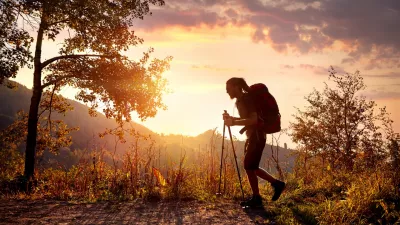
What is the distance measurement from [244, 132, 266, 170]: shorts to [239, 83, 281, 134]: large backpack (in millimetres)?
179

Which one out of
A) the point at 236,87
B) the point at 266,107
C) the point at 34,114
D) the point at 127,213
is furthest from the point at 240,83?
the point at 34,114

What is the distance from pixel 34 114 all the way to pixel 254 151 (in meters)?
8.70

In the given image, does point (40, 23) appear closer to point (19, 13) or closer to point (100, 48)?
point (19, 13)

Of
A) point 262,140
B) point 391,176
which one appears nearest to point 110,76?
point 262,140

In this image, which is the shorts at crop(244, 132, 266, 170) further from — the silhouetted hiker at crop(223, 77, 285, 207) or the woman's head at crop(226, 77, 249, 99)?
the woman's head at crop(226, 77, 249, 99)

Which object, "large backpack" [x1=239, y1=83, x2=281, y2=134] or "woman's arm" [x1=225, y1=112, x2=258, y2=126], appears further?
"large backpack" [x1=239, y1=83, x2=281, y2=134]

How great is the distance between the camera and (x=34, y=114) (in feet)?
38.3

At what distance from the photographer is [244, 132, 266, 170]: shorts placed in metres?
5.89

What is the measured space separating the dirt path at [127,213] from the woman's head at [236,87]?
1.95 metres

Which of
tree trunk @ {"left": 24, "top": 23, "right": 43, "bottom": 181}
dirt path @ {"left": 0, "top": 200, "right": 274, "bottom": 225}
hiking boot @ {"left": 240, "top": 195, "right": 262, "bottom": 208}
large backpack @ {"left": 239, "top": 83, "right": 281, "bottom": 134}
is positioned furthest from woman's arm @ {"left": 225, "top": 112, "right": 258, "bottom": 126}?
tree trunk @ {"left": 24, "top": 23, "right": 43, "bottom": 181}

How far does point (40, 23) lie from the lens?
10867mm

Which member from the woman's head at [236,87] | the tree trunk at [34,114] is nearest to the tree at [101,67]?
the tree trunk at [34,114]

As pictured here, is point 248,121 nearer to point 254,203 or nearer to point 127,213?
point 254,203

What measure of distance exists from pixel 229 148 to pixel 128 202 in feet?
9.63
